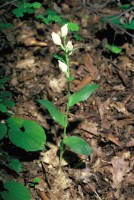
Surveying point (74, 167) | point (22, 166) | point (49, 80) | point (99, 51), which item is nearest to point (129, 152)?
point (74, 167)

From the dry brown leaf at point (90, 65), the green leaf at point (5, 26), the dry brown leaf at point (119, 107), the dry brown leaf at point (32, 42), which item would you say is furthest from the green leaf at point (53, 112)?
the green leaf at point (5, 26)

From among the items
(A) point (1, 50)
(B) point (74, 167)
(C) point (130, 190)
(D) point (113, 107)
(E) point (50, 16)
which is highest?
Answer: (E) point (50, 16)

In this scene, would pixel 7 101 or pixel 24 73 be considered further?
pixel 24 73

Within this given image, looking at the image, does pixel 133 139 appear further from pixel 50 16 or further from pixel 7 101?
pixel 50 16

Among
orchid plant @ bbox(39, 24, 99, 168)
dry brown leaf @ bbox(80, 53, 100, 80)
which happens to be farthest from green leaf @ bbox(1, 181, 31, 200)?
dry brown leaf @ bbox(80, 53, 100, 80)

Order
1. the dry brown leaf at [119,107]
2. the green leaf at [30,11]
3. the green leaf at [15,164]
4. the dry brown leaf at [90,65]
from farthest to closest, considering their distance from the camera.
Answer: the green leaf at [30,11] → the dry brown leaf at [90,65] → the dry brown leaf at [119,107] → the green leaf at [15,164]

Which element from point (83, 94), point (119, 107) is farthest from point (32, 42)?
point (83, 94)

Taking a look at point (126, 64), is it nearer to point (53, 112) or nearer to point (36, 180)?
point (53, 112)

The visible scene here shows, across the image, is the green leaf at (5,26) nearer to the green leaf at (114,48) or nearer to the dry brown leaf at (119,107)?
the green leaf at (114,48)
